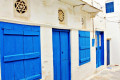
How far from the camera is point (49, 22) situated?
3.82 m

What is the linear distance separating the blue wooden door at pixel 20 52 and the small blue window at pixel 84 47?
2510 mm

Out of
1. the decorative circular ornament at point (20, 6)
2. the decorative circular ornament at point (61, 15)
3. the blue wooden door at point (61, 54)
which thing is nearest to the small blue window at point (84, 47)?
the blue wooden door at point (61, 54)

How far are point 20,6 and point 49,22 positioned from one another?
1.10 meters

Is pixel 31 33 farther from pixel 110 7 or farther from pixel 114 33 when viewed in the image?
pixel 110 7

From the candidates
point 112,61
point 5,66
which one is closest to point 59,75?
point 5,66

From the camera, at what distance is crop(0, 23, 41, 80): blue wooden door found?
104 inches

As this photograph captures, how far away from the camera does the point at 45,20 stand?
368 centimetres

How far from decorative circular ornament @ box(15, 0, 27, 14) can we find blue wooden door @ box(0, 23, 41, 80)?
394 mm

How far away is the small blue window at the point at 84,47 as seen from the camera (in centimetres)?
539

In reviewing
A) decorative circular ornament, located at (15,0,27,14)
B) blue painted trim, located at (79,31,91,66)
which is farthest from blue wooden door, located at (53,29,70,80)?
decorative circular ornament, located at (15,0,27,14)

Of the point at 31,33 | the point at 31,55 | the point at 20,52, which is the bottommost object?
the point at 31,55

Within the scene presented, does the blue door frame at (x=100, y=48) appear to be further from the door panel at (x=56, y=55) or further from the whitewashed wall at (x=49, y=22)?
the door panel at (x=56, y=55)

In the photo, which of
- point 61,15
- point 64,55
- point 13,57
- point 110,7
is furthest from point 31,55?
point 110,7

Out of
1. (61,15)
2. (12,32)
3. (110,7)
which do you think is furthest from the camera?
(110,7)
